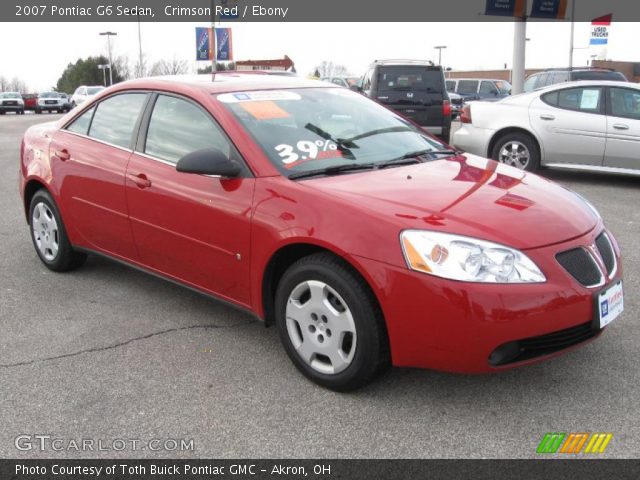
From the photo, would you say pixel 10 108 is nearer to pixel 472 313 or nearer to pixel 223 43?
pixel 223 43

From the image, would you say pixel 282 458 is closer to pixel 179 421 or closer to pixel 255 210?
pixel 179 421

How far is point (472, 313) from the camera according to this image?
2.76 metres

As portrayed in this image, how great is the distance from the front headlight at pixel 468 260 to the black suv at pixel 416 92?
9452 millimetres

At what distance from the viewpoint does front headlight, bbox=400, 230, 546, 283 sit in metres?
2.79

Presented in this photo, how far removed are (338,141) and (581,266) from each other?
1.54 m

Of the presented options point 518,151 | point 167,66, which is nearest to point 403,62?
point 518,151

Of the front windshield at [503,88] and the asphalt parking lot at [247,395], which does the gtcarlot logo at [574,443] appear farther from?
the front windshield at [503,88]

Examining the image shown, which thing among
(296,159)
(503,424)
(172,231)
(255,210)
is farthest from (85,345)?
(503,424)

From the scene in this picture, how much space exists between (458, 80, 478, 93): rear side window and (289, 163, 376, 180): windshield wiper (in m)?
23.9

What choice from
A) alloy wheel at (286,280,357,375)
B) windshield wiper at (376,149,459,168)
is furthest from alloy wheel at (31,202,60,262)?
windshield wiper at (376,149,459,168)

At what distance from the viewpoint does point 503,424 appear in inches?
116

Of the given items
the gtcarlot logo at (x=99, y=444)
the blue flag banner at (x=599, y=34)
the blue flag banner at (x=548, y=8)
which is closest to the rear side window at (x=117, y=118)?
the gtcarlot logo at (x=99, y=444)

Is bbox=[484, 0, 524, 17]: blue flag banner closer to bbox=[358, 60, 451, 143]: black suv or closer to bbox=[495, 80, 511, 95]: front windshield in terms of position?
bbox=[358, 60, 451, 143]: black suv
